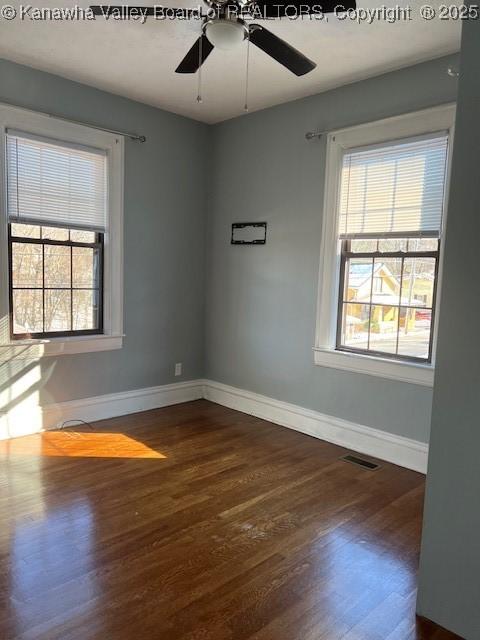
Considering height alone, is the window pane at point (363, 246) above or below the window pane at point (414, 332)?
above

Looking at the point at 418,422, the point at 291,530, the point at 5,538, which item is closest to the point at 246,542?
the point at 291,530

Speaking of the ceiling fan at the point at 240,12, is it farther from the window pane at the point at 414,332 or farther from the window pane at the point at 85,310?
the window pane at the point at 85,310

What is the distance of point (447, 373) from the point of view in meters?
1.76

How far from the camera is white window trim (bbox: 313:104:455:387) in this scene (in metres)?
3.14

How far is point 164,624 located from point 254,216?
337 cm

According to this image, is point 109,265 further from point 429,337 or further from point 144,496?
point 429,337

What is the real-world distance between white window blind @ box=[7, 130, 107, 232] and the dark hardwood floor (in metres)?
1.79

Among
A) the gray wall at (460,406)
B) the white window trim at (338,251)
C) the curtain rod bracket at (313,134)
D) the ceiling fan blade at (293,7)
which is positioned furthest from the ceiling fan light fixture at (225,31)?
the curtain rod bracket at (313,134)

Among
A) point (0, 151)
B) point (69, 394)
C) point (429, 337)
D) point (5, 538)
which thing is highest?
point (0, 151)

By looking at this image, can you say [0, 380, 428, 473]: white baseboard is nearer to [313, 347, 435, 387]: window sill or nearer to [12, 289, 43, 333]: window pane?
[313, 347, 435, 387]: window sill

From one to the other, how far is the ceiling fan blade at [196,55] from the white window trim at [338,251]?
1.43m

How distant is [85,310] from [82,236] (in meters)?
0.64

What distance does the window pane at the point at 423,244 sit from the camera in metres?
3.17

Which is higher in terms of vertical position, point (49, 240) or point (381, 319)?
point (49, 240)
